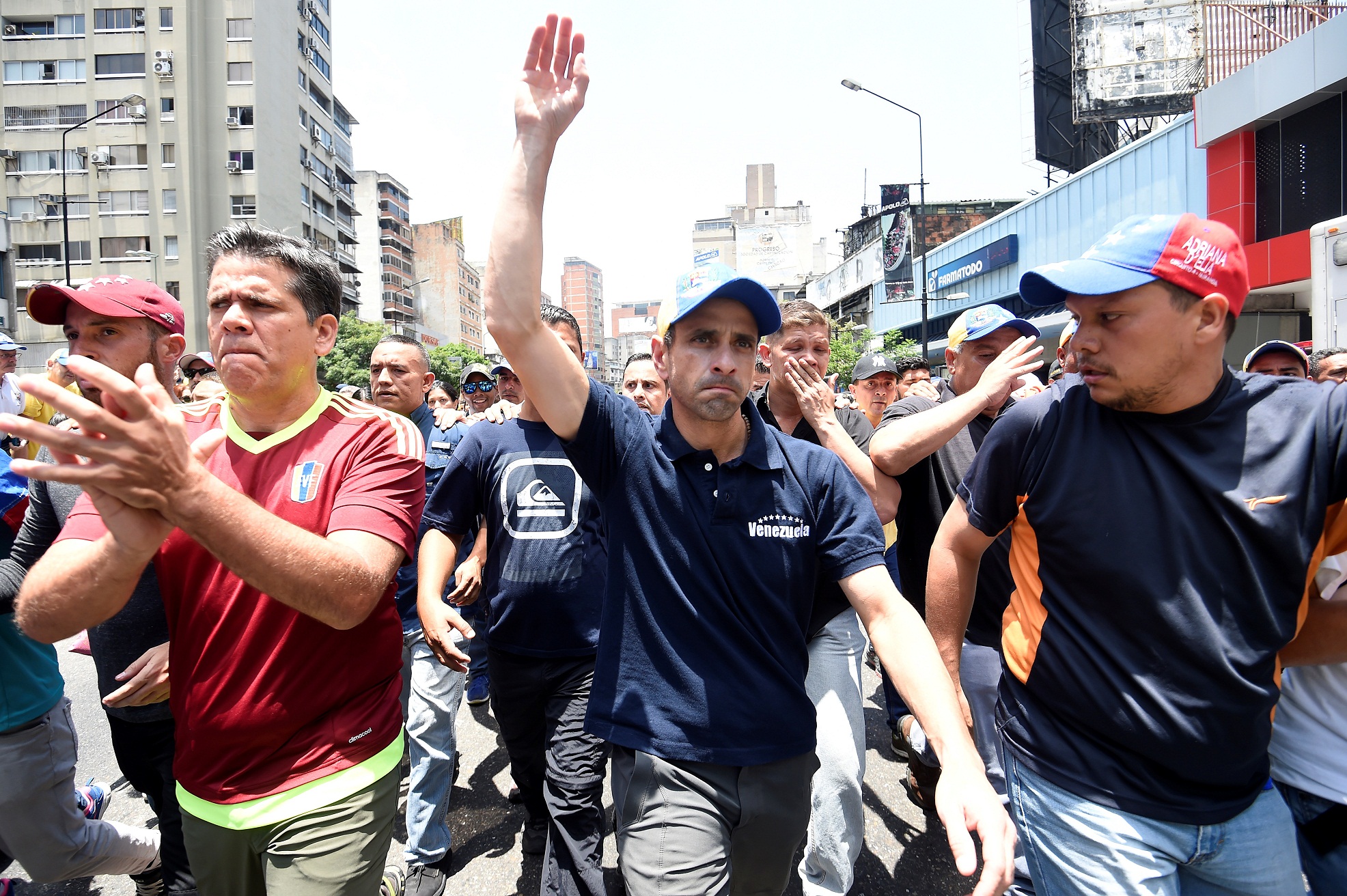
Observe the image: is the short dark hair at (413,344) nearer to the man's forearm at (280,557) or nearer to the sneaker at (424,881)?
the sneaker at (424,881)

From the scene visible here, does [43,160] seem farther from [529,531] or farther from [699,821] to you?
[699,821]

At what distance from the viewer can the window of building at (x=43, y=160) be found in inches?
1622

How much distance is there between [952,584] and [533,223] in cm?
162

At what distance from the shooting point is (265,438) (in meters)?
2.11

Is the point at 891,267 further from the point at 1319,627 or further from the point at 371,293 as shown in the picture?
the point at 371,293

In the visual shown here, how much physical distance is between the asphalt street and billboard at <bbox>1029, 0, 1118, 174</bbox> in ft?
111

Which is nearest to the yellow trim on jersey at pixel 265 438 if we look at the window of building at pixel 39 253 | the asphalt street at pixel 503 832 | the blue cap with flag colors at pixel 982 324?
the asphalt street at pixel 503 832

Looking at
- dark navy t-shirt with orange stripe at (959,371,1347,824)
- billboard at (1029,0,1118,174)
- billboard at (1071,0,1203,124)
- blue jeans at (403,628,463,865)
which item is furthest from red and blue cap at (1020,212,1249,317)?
billboard at (1029,0,1118,174)

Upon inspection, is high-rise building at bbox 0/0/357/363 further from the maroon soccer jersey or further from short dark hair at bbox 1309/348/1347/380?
short dark hair at bbox 1309/348/1347/380

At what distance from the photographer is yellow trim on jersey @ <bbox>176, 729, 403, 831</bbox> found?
6.17 feet

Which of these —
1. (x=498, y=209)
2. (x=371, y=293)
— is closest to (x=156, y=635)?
(x=498, y=209)

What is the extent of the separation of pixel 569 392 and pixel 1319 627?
83.6 inches

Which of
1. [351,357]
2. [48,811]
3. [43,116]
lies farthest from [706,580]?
[43,116]

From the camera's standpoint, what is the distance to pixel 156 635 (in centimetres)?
247
